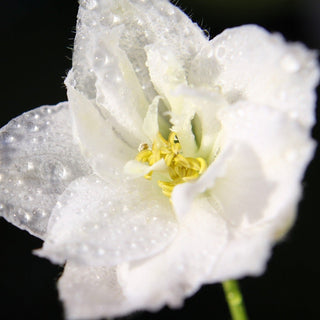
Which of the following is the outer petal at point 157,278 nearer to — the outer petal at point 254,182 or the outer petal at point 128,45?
the outer petal at point 254,182

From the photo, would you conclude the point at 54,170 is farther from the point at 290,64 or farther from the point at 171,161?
the point at 290,64

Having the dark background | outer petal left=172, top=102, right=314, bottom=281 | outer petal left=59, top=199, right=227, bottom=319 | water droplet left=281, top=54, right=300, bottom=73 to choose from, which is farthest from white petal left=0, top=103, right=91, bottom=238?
the dark background

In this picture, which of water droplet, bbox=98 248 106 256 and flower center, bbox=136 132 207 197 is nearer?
water droplet, bbox=98 248 106 256

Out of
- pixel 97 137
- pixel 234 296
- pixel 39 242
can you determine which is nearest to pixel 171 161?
pixel 97 137

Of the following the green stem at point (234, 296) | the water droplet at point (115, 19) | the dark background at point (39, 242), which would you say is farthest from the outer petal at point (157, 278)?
the dark background at point (39, 242)

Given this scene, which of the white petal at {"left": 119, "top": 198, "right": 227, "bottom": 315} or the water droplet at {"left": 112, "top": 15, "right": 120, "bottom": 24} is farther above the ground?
the water droplet at {"left": 112, "top": 15, "right": 120, "bottom": 24}

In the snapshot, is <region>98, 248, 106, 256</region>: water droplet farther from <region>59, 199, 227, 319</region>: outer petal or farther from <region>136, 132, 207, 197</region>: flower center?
<region>136, 132, 207, 197</region>: flower center
